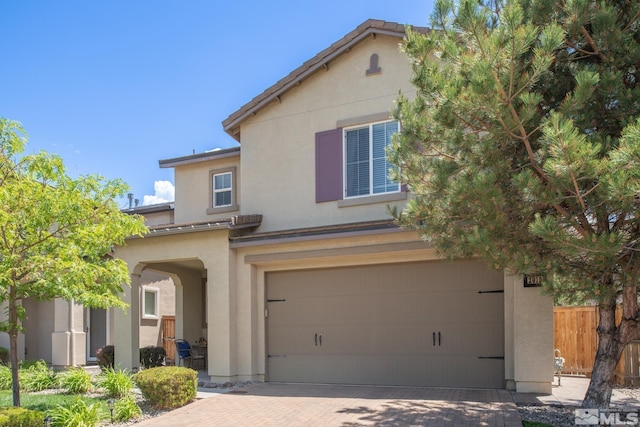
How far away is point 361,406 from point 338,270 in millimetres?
3813

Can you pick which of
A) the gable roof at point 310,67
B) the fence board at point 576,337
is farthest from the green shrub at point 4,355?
the fence board at point 576,337

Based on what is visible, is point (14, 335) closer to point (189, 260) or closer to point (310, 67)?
point (189, 260)

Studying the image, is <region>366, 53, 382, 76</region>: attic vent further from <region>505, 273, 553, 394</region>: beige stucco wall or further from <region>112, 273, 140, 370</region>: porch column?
<region>112, 273, 140, 370</region>: porch column

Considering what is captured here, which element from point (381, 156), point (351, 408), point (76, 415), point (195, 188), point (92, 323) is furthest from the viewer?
point (92, 323)

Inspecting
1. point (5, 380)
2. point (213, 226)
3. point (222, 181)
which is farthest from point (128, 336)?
point (222, 181)

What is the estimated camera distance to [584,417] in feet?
27.7

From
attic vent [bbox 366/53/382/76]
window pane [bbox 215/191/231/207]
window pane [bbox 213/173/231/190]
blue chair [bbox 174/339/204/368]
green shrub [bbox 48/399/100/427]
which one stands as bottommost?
blue chair [bbox 174/339/204/368]

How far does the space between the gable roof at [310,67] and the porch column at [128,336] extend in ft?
16.9

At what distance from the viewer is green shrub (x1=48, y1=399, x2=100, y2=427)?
904 cm

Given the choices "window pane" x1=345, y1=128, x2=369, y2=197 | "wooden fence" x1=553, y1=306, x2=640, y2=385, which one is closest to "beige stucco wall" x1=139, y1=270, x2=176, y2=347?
"window pane" x1=345, y1=128, x2=369, y2=197

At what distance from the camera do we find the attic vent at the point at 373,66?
44.0 ft

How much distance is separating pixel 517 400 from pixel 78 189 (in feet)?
28.2

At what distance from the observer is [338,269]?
13.2 m

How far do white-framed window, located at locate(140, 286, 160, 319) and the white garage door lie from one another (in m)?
7.19
